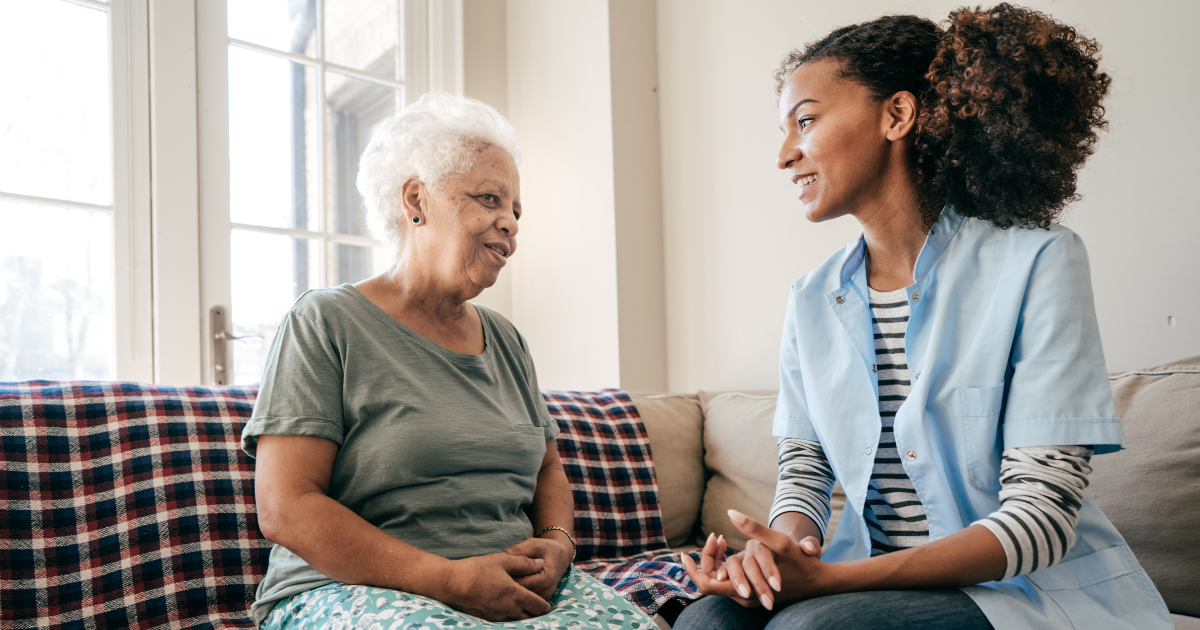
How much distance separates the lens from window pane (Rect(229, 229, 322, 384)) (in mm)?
2498

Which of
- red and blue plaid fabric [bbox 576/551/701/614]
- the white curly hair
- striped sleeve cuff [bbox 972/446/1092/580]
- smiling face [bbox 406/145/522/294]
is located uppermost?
the white curly hair

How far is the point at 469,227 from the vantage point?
1.32 m

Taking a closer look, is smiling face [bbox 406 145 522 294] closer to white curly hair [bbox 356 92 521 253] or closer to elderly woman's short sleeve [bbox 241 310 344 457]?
white curly hair [bbox 356 92 521 253]

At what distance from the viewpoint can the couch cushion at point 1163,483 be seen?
4.15 ft

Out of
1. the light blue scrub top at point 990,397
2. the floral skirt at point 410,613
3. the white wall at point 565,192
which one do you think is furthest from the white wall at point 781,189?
the floral skirt at point 410,613

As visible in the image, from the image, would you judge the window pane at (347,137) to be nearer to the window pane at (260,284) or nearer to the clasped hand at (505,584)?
the window pane at (260,284)

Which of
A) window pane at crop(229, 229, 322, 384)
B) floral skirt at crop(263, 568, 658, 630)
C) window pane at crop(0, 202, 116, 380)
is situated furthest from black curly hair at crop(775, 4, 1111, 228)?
window pane at crop(0, 202, 116, 380)

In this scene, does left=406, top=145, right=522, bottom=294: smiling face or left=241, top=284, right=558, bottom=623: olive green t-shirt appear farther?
left=406, top=145, right=522, bottom=294: smiling face

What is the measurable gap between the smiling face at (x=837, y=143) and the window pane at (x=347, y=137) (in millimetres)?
1959

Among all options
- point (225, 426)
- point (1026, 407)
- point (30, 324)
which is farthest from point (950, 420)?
point (30, 324)

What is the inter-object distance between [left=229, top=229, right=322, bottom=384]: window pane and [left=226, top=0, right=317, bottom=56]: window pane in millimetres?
670

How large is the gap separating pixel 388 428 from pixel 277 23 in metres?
2.10

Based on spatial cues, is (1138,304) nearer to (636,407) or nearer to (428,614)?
(636,407)

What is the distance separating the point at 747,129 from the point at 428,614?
1896 millimetres
